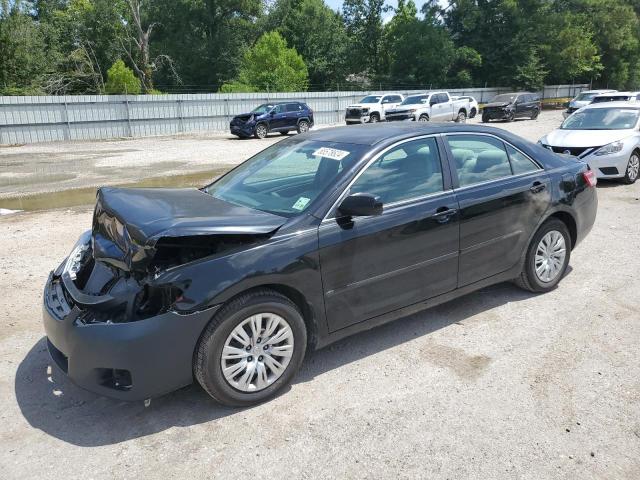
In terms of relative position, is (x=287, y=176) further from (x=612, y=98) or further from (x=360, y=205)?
(x=612, y=98)

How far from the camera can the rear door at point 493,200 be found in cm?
425

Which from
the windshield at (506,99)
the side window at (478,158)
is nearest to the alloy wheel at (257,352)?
the side window at (478,158)

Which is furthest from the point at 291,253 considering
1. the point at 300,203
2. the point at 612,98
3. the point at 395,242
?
the point at 612,98

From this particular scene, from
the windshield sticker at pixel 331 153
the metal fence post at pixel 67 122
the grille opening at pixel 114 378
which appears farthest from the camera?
the metal fence post at pixel 67 122

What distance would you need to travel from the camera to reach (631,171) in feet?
33.4

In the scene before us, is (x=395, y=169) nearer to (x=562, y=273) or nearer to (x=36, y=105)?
(x=562, y=273)

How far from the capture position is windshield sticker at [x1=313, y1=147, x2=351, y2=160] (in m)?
3.92

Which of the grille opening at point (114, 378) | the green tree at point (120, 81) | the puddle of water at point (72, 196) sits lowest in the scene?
the puddle of water at point (72, 196)

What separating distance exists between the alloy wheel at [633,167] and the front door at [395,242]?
25.2 feet

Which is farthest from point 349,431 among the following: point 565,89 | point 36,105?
point 565,89

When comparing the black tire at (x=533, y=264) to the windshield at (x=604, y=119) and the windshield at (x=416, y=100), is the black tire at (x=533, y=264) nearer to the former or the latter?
the windshield at (x=604, y=119)

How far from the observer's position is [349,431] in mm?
3100

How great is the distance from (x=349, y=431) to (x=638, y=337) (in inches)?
99.3

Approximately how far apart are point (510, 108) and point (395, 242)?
95.3ft
